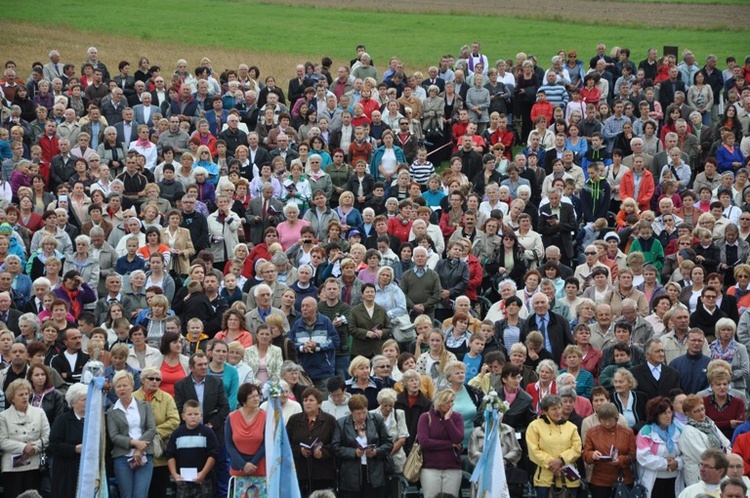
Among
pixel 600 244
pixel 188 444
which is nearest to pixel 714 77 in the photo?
pixel 600 244

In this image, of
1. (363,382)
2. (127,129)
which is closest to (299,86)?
(127,129)

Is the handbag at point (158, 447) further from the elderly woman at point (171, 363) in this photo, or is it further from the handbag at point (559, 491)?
the handbag at point (559, 491)

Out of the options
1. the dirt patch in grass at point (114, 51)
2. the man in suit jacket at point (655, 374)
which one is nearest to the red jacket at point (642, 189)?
the man in suit jacket at point (655, 374)

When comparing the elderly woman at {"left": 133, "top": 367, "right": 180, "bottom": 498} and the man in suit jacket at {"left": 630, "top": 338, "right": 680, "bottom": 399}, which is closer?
the elderly woman at {"left": 133, "top": 367, "right": 180, "bottom": 498}

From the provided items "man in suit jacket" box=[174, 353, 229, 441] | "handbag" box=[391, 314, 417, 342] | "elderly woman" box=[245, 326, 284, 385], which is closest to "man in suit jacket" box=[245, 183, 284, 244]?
"handbag" box=[391, 314, 417, 342]

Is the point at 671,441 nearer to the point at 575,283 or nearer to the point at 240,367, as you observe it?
the point at 575,283

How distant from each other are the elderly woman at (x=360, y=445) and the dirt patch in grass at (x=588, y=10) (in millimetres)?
35502

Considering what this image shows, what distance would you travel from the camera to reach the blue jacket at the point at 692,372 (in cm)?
1630

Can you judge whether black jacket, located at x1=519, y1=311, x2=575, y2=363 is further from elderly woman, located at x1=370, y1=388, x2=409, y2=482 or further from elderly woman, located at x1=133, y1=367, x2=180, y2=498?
elderly woman, located at x1=133, y1=367, x2=180, y2=498

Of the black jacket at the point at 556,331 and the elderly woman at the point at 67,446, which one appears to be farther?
the black jacket at the point at 556,331

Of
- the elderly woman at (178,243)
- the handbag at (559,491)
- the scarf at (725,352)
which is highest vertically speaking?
the elderly woman at (178,243)

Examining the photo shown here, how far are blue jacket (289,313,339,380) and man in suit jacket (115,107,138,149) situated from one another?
8972 millimetres

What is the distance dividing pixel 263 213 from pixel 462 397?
7.33m

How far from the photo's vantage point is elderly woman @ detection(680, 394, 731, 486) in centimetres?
1440
